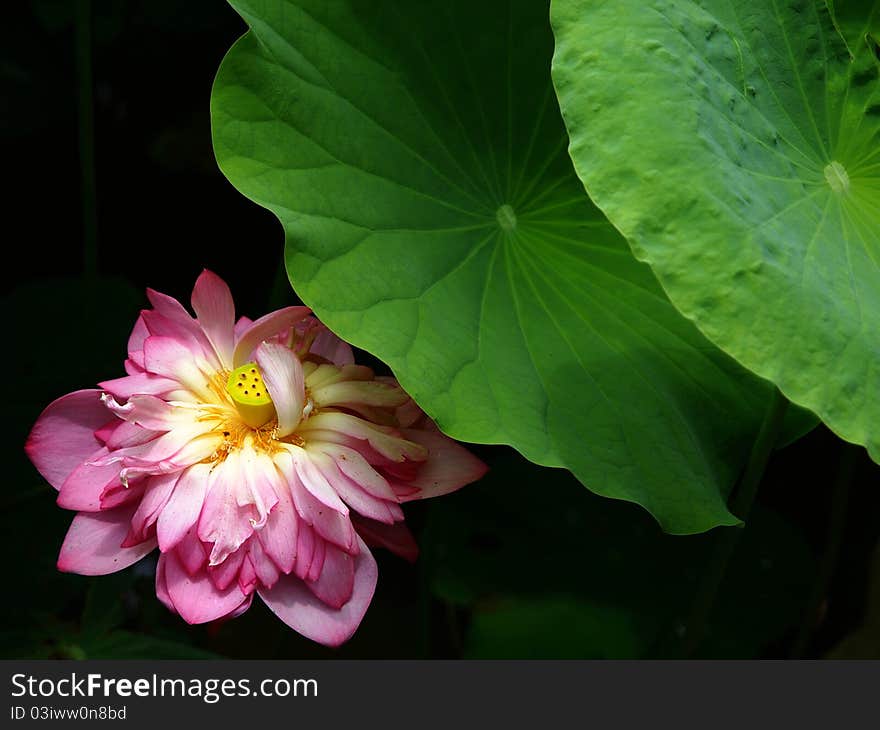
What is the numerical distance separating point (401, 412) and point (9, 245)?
820mm

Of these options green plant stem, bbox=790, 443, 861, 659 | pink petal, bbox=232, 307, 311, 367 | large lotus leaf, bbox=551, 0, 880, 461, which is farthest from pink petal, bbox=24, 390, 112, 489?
green plant stem, bbox=790, 443, 861, 659

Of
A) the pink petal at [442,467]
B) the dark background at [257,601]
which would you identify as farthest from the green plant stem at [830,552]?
the pink petal at [442,467]

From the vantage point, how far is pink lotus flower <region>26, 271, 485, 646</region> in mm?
637

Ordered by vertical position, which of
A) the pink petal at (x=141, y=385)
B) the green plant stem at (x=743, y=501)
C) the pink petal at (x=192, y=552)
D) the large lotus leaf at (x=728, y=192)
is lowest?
the green plant stem at (x=743, y=501)

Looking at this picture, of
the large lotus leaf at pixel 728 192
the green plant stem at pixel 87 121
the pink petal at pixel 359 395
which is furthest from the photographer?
the green plant stem at pixel 87 121

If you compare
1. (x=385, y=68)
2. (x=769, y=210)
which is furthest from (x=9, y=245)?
(x=769, y=210)

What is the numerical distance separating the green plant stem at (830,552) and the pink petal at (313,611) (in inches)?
25.9

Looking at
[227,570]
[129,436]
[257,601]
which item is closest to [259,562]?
[227,570]

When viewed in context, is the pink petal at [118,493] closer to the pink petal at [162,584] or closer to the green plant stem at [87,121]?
the pink petal at [162,584]

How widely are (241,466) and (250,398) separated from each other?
5cm

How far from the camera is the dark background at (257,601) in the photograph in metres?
1.03

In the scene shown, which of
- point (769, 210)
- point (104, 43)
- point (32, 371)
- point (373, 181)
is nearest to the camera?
point (769, 210)

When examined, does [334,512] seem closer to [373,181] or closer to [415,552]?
[415,552]

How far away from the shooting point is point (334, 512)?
651mm
